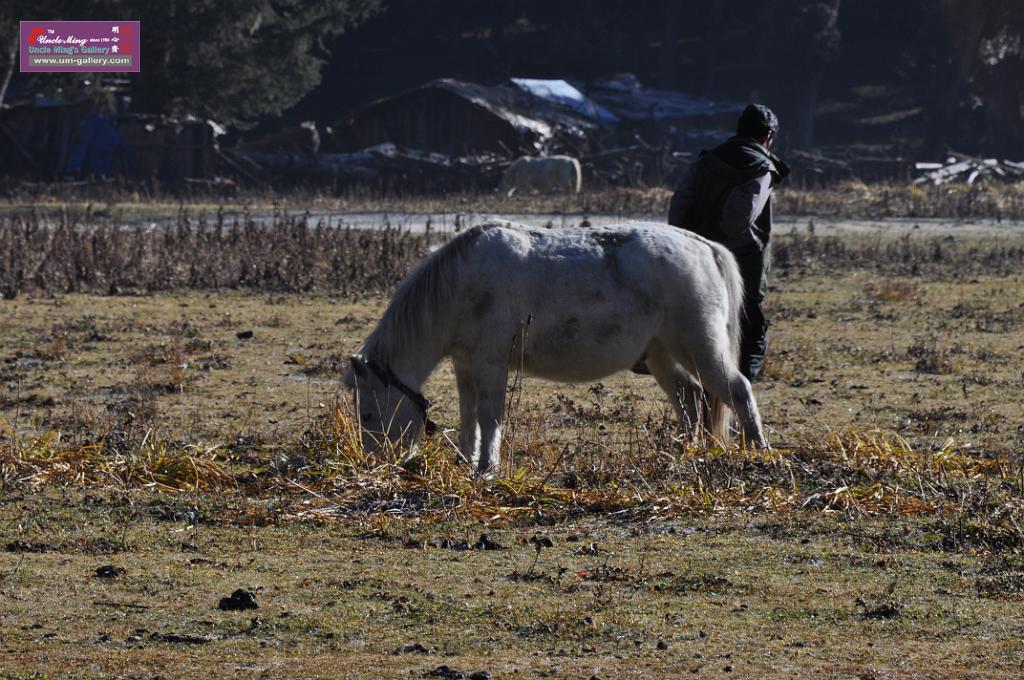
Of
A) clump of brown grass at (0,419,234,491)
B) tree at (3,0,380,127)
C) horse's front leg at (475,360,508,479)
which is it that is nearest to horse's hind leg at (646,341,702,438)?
horse's front leg at (475,360,508,479)

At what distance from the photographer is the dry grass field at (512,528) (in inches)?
195

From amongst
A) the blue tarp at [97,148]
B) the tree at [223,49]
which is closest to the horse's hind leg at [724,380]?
the tree at [223,49]

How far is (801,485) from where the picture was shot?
744 centimetres

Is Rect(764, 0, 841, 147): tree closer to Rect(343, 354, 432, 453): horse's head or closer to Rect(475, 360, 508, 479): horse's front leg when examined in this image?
Rect(475, 360, 508, 479): horse's front leg

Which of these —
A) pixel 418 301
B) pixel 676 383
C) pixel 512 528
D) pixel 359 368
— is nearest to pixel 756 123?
pixel 676 383

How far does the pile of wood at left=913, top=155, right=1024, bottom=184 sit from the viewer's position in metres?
41.3

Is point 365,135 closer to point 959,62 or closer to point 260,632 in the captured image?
point 959,62

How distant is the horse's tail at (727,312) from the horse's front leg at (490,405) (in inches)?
53.1

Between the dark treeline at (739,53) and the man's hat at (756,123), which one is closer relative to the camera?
the man's hat at (756,123)

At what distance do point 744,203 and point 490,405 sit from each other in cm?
202

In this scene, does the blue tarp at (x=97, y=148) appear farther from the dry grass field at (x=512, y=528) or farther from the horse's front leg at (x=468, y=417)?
the horse's front leg at (x=468, y=417)

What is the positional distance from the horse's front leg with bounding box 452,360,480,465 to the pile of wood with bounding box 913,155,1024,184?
1368 inches

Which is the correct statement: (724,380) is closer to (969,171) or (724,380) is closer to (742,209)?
(742,209)

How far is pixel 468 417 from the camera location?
8.01 meters
